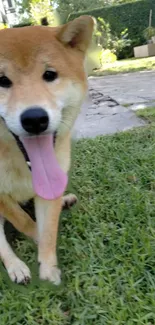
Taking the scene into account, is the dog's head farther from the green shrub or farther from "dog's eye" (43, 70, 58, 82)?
the green shrub

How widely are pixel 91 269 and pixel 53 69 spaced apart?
98 cm

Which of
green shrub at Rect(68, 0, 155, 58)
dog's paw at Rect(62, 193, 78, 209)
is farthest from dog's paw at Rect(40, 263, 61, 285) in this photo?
green shrub at Rect(68, 0, 155, 58)

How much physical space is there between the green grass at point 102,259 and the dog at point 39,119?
11cm

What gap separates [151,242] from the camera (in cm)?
189

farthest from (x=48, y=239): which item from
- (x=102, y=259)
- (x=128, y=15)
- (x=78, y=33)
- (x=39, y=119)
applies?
(x=128, y=15)

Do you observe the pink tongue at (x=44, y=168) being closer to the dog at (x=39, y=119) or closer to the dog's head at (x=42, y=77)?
the dog at (x=39, y=119)

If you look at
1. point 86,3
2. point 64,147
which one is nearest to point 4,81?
point 64,147

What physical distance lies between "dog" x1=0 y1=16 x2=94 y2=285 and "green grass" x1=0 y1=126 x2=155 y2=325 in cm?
11

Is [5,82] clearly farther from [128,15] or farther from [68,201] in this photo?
[128,15]

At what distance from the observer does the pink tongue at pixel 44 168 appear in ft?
5.79

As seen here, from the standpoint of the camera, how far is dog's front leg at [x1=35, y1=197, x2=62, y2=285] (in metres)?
1.83

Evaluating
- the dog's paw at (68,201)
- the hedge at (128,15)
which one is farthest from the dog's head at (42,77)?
the hedge at (128,15)

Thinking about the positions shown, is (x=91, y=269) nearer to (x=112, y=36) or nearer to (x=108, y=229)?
(x=108, y=229)

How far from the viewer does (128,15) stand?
17.6m
